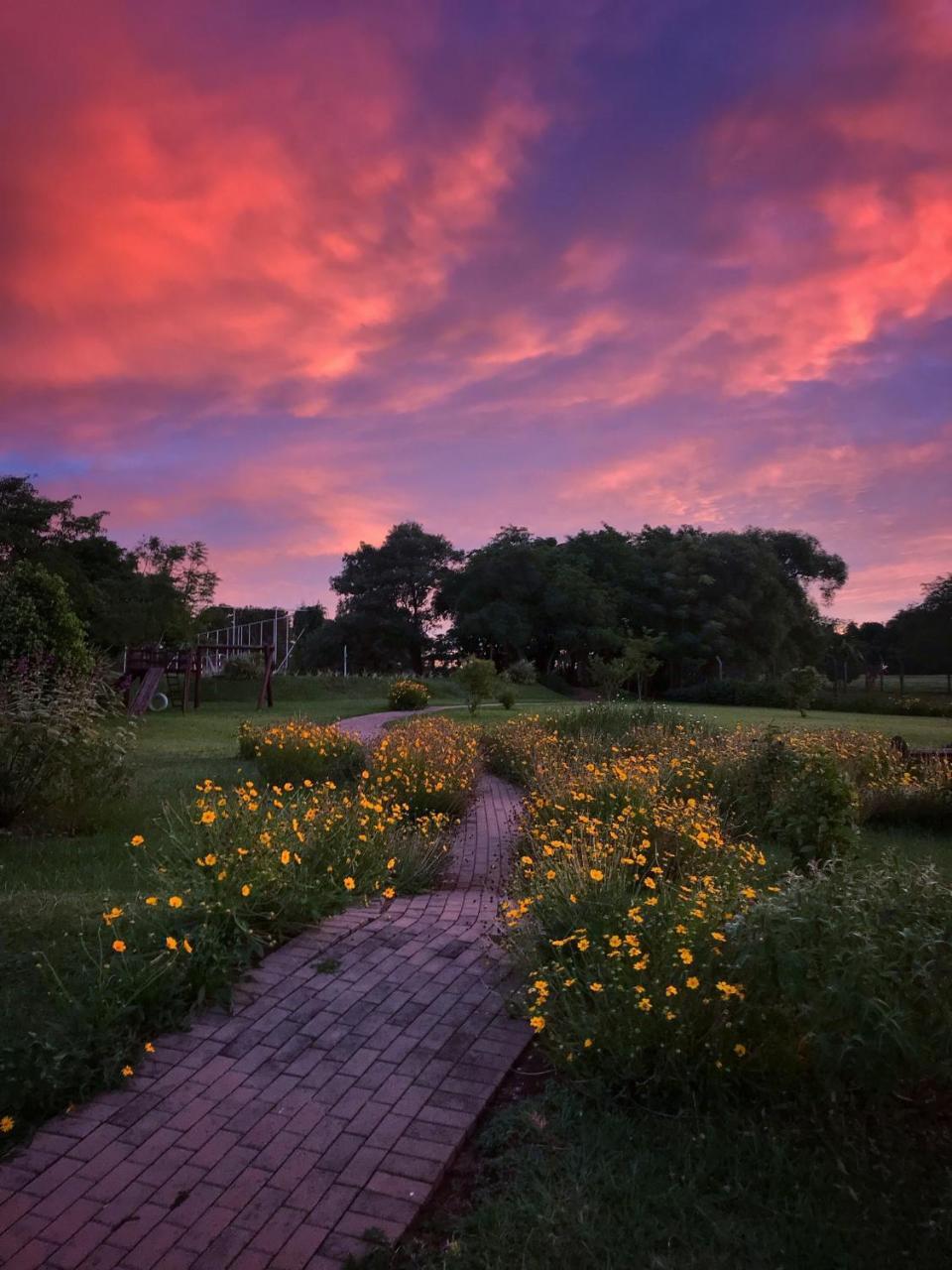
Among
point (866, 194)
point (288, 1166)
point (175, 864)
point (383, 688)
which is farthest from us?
point (383, 688)

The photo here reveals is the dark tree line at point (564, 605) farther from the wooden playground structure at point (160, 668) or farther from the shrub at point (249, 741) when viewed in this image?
the shrub at point (249, 741)

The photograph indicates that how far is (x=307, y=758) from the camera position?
9789 millimetres

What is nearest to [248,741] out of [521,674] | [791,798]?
[791,798]

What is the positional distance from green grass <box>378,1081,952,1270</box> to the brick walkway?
208 mm

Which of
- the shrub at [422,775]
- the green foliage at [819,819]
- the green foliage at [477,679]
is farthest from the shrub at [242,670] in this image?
the green foliage at [819,819]

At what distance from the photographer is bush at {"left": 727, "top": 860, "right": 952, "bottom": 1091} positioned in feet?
8.23

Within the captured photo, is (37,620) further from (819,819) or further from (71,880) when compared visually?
(819,819)

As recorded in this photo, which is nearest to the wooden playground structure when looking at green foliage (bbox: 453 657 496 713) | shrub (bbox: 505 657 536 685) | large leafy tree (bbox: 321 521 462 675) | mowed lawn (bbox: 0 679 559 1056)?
green foliage (bbox: 453 657 496 713)

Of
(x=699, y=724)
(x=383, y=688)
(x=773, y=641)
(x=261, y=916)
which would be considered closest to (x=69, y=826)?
(x=261, y=916)

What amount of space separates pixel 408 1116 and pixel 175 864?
2.36 metres

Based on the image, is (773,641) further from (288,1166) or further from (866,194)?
(288,1166)

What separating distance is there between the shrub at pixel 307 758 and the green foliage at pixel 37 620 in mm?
6774

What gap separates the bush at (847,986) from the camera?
8.23 feet

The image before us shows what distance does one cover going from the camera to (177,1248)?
2275 mm
